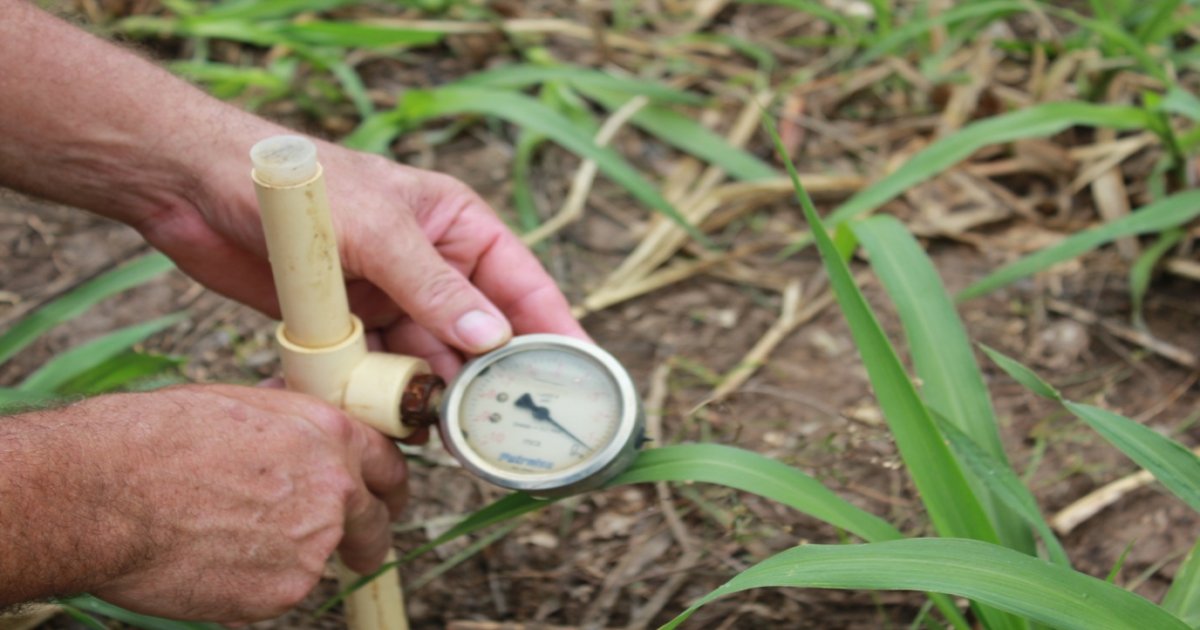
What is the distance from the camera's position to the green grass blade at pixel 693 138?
2.12 meters

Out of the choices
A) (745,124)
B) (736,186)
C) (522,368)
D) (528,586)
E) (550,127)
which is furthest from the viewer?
(745,124)

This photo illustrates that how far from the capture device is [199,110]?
1.40 meters

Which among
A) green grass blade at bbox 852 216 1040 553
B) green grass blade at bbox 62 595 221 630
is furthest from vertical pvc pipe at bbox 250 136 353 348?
green grass blade at bbox 852 216 1040 553

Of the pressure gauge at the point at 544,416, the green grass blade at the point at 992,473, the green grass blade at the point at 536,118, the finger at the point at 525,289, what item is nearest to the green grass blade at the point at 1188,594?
the green grass blade at the point at 992,473

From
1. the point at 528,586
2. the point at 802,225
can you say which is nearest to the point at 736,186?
the point at 802,225

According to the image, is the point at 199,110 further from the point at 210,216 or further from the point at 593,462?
the point at 593,462

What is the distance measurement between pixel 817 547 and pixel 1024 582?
0.59 ft

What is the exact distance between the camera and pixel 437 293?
1.31 meters

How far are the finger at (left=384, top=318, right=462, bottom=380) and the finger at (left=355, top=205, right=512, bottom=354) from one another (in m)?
0.18

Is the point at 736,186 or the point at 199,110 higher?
the point at 199,110

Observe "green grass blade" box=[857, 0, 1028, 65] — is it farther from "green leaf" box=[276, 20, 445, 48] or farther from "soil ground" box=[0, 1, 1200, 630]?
"green leaf" box=[276, 20, 445, 48]

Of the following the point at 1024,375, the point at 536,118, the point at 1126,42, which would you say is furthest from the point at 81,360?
the point at 1126,42

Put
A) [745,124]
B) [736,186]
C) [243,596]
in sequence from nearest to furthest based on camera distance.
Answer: [243,596]
[736,186]
[745,124]

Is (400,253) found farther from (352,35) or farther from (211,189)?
(352,35)
